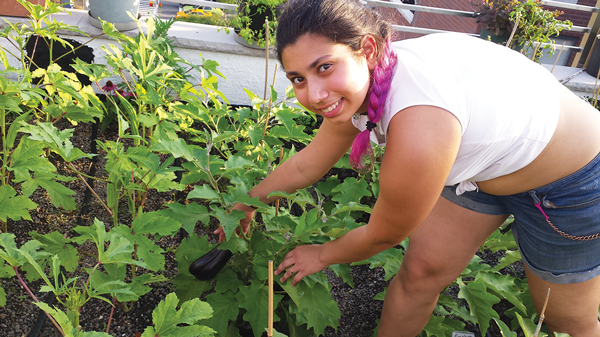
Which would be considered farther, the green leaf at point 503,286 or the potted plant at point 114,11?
the potted plant at point 114,11

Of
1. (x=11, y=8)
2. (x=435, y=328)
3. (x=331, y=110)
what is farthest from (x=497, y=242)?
(x=11, y=8)

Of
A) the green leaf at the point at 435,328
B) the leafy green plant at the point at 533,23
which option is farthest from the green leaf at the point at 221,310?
the leafy green plant at the point at 533,23

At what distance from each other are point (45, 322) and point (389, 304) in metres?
1.14

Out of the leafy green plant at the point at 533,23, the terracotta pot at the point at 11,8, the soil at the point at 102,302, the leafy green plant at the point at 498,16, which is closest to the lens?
the soil at the point at 102,302

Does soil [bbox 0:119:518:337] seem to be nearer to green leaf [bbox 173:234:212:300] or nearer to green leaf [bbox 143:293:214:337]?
green leaf [bbox 173:234:212:300]

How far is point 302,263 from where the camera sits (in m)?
1.33

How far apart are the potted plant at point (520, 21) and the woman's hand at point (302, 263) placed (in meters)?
3.25

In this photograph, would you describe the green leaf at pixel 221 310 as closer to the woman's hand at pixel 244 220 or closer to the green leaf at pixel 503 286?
the woman's hand at pixel 244 220

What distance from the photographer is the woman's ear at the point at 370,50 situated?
1091 mm

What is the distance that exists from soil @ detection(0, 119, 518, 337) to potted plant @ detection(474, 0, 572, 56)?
2.39m

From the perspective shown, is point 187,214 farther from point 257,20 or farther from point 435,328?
point 257,20

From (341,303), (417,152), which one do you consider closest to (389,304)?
(341,303)

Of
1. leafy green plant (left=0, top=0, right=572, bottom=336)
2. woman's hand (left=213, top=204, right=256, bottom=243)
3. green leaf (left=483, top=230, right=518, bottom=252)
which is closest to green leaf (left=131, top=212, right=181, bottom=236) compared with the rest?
leafy green plant (left=0, top=0, right=572, bottom=336)

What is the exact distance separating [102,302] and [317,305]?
80 centimetres
